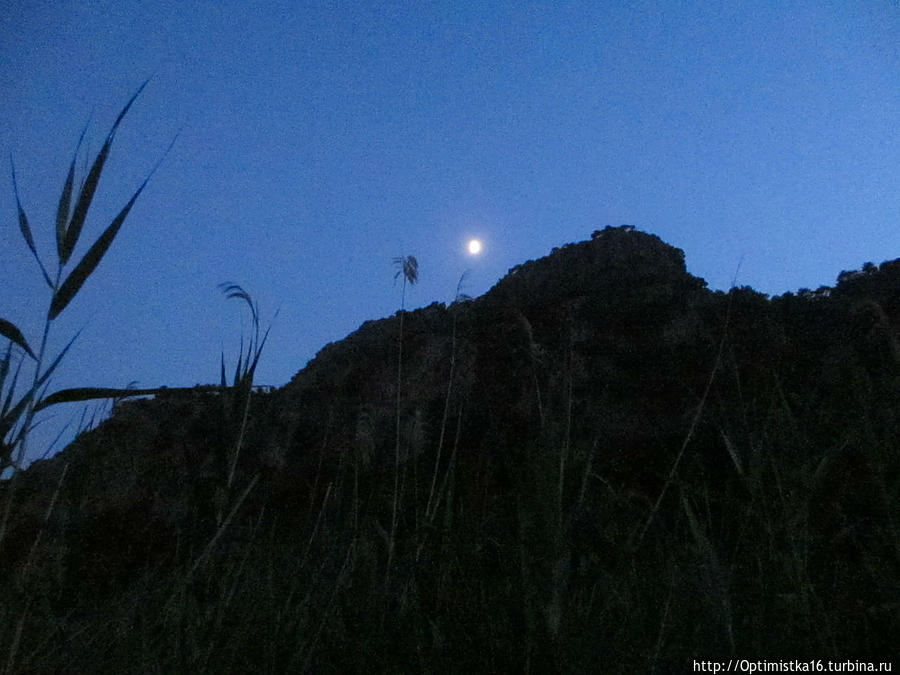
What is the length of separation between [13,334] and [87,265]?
0.21 m

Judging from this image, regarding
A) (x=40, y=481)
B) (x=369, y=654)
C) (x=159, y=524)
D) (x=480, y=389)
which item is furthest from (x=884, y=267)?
(x=40, y=481)

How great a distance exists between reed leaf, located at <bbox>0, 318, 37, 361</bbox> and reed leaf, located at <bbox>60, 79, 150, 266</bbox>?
7.2 inches

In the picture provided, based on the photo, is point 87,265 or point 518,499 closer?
point 518,499

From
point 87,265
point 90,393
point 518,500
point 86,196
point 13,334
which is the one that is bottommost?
point 518,500

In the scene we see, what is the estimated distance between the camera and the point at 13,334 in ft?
4.51

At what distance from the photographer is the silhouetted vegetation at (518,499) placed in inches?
55.0

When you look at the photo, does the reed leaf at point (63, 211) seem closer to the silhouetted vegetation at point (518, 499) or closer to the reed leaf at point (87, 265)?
the reed leaf at point (87, 265)

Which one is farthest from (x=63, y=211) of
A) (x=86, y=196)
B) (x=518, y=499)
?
(x=518, y=499)

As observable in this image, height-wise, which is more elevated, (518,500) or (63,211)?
(63,211)

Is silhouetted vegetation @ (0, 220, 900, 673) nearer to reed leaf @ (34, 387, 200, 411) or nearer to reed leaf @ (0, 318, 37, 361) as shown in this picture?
reed leaf @ (34, 387, 200, 411)

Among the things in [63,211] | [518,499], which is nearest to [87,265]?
[63,211]

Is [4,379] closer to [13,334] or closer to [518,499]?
[13,334]

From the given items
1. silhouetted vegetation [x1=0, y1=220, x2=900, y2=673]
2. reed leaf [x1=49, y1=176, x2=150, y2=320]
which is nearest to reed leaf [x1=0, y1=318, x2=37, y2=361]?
reed leaf [x1=49, y1=176, x2=150, y2=320]

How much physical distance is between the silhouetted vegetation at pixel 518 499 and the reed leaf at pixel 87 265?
16.4 inches
